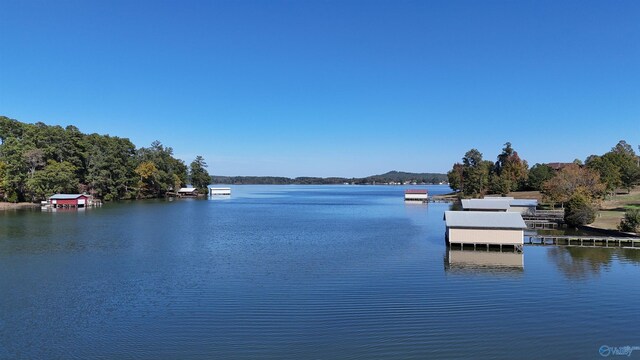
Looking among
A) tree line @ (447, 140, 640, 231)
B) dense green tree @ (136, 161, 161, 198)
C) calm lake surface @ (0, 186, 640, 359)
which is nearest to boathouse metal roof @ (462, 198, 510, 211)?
tree line @ (447, 140, 640, 231)

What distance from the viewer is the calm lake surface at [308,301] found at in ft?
50.8

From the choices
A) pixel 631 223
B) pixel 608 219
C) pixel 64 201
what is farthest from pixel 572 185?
pixel 64 201

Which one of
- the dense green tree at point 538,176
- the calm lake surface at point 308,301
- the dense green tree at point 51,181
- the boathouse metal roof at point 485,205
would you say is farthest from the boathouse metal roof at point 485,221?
the dense green tree at point 51,181

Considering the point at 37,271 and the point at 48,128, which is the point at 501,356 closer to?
the point at 37,271

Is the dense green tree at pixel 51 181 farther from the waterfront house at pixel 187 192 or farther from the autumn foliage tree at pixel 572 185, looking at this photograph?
the autumn foliage tree at pixel 572 185

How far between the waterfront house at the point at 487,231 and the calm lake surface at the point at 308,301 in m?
1.33

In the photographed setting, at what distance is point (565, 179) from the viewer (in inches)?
2530

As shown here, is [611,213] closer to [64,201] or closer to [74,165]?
[64,201]

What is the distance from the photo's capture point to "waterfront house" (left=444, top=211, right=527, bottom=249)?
34094 mm

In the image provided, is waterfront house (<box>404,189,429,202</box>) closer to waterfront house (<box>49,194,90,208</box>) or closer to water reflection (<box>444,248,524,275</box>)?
waterfront house (<box>49,194,90,208</box>)

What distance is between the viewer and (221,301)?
20719 mm

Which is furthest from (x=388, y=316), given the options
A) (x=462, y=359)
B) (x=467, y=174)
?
(x=467, y=174)

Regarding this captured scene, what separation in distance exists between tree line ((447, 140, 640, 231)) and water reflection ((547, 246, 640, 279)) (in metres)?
8.37

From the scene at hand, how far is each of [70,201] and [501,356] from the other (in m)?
78.8
